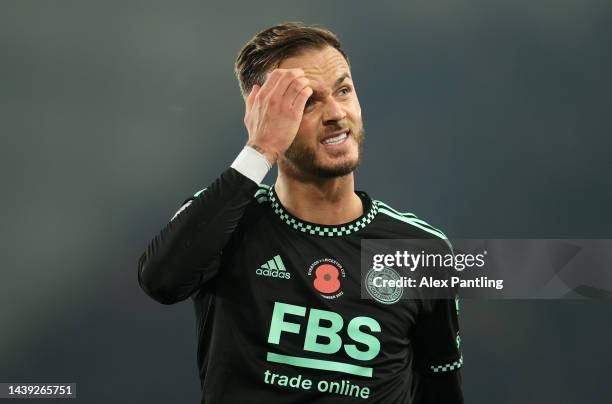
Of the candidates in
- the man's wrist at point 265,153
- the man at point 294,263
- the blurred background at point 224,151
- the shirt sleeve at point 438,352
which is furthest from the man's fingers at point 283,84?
the blurred background at point 224,151

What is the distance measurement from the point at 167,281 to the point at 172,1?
1.61 meters

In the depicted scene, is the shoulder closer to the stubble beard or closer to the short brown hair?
the stubble beard

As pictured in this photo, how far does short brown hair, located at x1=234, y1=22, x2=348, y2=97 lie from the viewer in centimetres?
145

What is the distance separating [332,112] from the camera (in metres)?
1.39

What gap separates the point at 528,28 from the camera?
2.47 metres

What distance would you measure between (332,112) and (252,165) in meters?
0.26

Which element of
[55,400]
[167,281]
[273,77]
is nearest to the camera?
[167,281]

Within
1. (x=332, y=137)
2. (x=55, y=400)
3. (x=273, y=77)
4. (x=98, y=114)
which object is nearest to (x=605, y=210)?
(x=332, y=137)

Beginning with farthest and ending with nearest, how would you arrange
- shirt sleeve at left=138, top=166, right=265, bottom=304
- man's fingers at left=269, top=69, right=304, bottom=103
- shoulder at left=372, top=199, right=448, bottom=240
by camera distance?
shoulder at left=372, top=199, right=448, bottom=240
man's fingers at left=269, top=69, right=304, bottom=103
shirt sleeve at left=138, top=166, right=265, bottom=304

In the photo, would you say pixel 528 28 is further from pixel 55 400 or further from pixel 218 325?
pixel 55 400

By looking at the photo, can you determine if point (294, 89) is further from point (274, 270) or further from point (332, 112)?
point (274, 270)

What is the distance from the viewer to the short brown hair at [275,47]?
1.45 m

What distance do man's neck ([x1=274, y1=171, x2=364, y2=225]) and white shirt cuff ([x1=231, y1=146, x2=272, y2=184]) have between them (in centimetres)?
23

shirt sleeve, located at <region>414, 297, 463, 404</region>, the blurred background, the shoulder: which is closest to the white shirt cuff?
the shoulder
